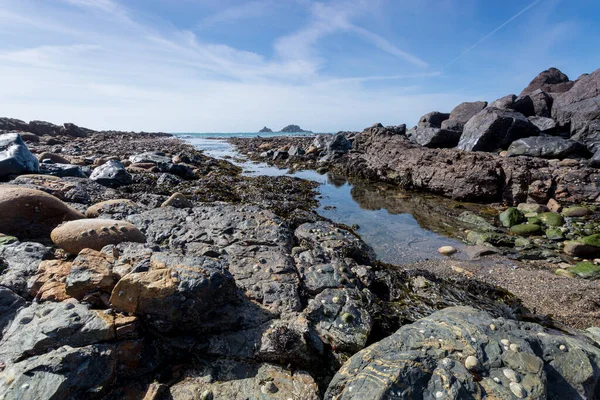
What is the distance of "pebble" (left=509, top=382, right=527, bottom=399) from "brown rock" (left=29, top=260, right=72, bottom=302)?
435 centimetres

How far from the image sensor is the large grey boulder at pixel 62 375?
2191 mm

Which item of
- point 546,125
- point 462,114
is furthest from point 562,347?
point 462,114

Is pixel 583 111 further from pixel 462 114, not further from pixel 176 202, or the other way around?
pixel 176 202

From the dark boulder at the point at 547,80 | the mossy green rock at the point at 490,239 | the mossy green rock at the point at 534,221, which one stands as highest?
the dark boulder at the point at 547,80

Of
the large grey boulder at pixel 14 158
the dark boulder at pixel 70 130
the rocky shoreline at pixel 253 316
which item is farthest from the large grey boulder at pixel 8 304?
the dark boulder at pixel 70 130

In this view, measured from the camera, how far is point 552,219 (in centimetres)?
854

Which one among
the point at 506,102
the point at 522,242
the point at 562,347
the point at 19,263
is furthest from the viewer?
the point at 506,102

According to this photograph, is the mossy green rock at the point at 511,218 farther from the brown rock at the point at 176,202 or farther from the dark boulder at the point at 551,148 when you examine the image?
the brown rock at the point at 176,202

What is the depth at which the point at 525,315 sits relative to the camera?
4590 millimetres

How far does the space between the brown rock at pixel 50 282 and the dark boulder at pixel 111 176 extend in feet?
23.6

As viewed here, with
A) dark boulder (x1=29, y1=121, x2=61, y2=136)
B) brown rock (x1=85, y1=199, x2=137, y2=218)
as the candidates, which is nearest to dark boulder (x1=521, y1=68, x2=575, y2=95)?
brown rock (x1=85, y1=199, x2=137, y2=218)

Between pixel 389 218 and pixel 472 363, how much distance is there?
7952 mm

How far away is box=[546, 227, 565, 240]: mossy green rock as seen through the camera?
7.60 m

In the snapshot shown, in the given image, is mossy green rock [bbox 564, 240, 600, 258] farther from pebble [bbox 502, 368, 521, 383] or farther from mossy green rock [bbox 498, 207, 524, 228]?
pebble [bbox 502, 368, 521, 383]
